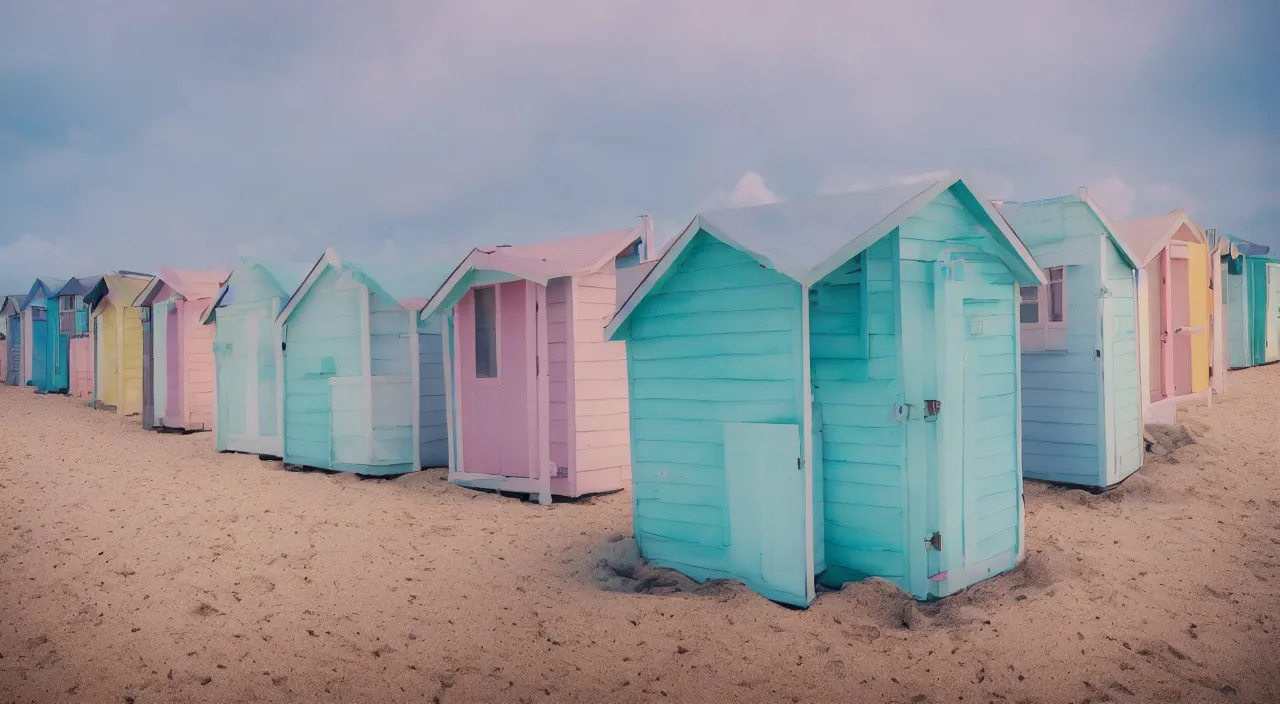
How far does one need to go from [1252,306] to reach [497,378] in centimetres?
2126

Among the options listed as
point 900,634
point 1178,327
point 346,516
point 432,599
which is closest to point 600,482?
point 346,516

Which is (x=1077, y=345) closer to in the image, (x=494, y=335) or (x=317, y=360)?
(x=494, y=335)

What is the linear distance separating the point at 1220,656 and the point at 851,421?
272 cm

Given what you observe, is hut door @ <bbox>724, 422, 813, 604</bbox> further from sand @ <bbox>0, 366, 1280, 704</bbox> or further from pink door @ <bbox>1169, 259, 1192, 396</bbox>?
pink door @ <bbox>1169, 259, 1192, 396</bbox>

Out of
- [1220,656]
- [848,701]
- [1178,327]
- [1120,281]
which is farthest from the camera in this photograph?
[1178,327]

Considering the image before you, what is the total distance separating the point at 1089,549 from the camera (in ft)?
23.4

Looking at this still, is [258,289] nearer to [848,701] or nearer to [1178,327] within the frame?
[848,701]

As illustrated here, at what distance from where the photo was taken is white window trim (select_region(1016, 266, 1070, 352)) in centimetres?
933

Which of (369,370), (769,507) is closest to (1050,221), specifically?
(769,507)

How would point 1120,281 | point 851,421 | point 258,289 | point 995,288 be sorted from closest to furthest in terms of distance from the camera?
point 851,421 → point 995,288 → point 1120,281 → point 258,289

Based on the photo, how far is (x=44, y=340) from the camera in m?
25.7

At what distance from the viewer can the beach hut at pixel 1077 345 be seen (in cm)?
913

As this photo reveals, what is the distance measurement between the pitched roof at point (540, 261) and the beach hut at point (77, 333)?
17839 mm

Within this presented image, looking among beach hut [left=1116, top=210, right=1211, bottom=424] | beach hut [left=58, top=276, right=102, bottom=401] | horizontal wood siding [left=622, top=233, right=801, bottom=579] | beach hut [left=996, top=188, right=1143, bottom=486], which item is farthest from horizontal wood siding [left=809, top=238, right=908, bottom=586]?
beach hut [left=58, top=276, right=102, bottom=401]
